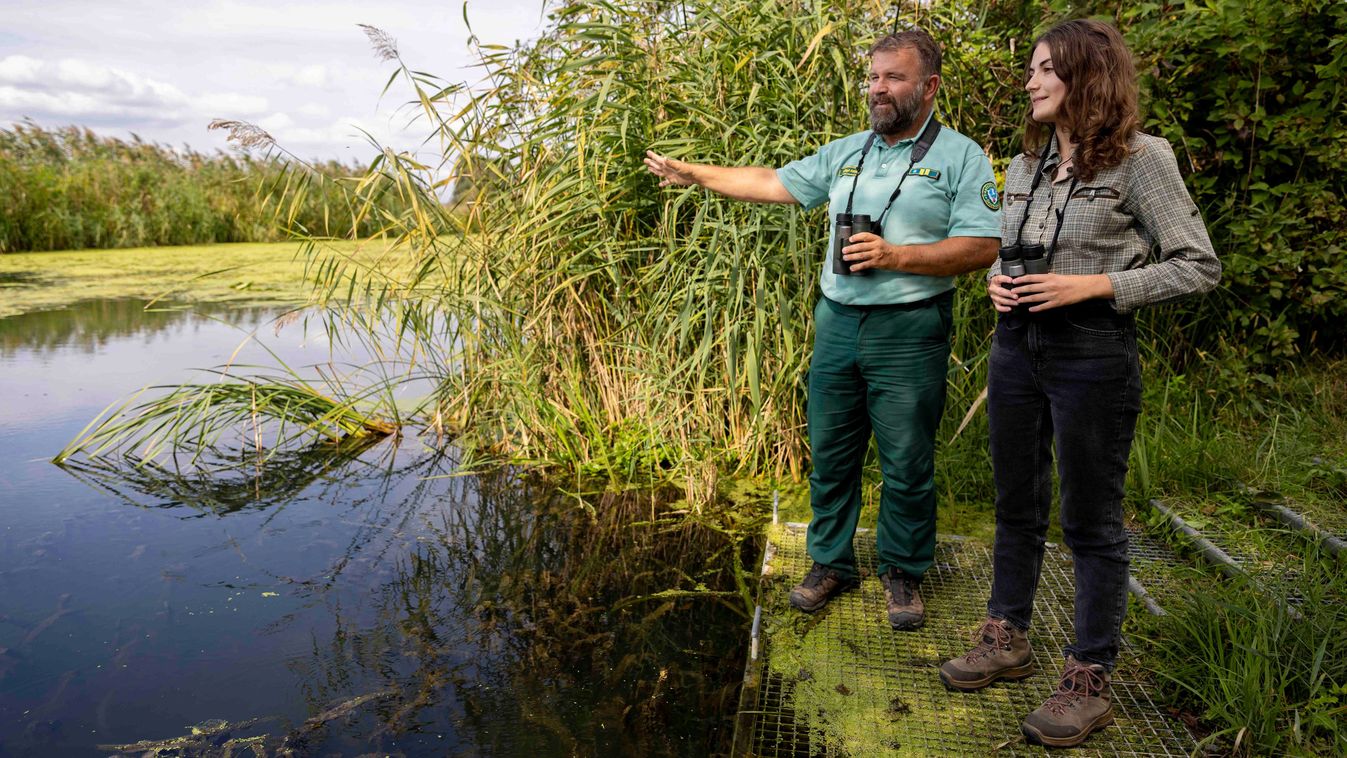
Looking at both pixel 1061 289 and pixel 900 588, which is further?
pixel 900 588

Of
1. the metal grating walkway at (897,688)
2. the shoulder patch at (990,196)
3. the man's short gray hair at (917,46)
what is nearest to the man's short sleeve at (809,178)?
the man's short gray hair at (917,46)

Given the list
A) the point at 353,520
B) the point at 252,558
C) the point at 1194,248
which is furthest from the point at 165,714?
the point at 1194,248

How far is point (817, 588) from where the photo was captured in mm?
2521

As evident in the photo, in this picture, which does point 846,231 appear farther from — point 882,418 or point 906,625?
point 906,625

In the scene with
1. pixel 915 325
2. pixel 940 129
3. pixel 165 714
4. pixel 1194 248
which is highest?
pixel 940 129

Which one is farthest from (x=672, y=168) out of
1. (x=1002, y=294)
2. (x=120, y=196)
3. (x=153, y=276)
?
(x=120, y=196)

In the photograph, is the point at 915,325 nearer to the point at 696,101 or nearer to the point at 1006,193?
the point at 1006,193

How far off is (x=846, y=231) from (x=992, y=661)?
3.58 feet

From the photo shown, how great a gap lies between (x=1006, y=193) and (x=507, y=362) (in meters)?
2.37

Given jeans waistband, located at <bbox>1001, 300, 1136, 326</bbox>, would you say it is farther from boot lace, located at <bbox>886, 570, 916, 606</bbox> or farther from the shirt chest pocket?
boot lace, located at <bbox>886, 570, 916, 606</bbox>

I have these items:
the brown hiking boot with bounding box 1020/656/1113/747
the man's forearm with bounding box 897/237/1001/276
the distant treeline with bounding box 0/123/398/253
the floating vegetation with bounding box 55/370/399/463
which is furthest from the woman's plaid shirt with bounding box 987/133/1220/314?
the distant treeline with bounding box 0/123/398/253

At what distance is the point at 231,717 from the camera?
2.20 m

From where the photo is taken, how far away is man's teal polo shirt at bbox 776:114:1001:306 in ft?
7.32

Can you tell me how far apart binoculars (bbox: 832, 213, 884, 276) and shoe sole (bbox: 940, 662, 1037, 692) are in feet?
3.33
